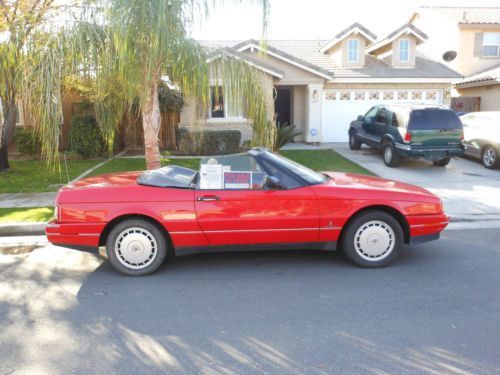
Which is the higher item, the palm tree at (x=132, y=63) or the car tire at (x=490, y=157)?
the palm tree at (x=132, y=63)

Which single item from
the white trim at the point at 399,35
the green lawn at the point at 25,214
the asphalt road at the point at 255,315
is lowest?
the asphalt road at the point at 255,315

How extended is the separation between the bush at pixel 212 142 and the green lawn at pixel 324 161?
1.79 meters

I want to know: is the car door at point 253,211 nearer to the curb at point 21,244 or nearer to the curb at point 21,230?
the curb at point 21,244

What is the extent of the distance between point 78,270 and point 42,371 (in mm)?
2114

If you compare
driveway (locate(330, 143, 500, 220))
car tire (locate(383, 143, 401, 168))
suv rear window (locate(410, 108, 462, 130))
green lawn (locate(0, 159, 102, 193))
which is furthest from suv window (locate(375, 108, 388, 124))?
green lawn (locate(0, 159, 102, 193))

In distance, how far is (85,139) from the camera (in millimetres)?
13281

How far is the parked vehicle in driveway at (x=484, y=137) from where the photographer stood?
458 inches

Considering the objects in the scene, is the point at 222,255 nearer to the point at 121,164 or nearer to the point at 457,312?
the point at 457,312

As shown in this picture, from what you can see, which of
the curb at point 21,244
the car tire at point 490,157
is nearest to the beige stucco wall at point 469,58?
the car tire at point 490,157

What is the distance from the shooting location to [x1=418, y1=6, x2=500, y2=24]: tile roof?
21.0m

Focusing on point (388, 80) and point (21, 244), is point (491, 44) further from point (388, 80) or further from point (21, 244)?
point (21, 244)

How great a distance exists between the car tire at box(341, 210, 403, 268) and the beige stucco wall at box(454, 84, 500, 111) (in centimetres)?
1735

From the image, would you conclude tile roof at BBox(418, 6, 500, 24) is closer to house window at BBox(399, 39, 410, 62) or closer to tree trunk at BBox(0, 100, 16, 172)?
house window at BBox(399, 39, 410, 62)

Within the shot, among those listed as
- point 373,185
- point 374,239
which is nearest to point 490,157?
point 373,185
